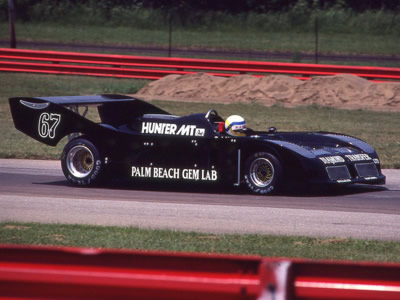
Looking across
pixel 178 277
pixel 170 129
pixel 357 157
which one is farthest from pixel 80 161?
pixel 178 277

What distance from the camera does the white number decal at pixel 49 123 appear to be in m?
12.1

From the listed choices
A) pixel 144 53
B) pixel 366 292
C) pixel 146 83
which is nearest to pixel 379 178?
pixel 366 292

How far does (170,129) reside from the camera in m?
11.7

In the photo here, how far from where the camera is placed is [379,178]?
11.4m

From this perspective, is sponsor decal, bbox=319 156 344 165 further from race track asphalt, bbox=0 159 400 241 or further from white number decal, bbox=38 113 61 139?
white number decal, bbox=38 113 61 139

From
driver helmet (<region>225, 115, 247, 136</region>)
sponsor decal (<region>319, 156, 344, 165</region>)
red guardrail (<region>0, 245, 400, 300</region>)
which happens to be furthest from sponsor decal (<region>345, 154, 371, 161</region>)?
red guardrail (<region>0, 245, 400, 300</region>)

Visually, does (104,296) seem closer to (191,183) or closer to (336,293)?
(336,293)

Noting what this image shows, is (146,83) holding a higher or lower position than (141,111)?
lower

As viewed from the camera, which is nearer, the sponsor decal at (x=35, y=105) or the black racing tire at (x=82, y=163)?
the black racing tire at (x=82, y=163)

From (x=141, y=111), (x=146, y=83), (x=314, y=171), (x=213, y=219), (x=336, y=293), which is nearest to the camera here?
(x=336, y=293)

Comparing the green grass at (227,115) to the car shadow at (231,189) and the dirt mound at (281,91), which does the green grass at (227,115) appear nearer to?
Answer: the dirt mound at (281,91)

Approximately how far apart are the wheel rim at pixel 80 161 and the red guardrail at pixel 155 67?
14.5 m

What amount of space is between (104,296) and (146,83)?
912 inches

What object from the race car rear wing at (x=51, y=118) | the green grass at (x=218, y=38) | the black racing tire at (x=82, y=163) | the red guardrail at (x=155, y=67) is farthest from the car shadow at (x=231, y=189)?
the green grass at (x=218, y=38)
